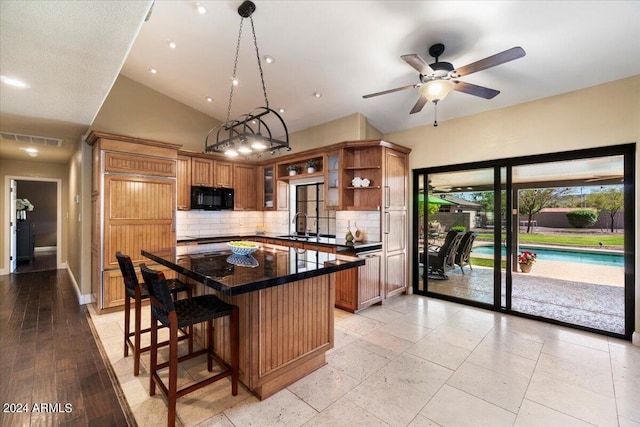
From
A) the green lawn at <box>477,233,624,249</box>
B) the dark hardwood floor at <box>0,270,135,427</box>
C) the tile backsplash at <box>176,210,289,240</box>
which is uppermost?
the tile backsplash at <box>176,210,289,240</box>

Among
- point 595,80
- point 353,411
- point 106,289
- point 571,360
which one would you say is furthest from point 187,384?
point 595,80

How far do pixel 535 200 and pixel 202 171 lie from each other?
17.5ft

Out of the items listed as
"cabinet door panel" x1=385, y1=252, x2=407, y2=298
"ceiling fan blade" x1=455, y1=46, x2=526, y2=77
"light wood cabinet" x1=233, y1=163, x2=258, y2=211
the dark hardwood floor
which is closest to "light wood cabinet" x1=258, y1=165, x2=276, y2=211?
"light wood cabinet" x1=233, y1=163, x2=258, y2=211

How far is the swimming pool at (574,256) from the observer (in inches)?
131

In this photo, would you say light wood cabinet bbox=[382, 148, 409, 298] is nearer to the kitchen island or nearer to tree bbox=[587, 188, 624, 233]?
the kitchen island

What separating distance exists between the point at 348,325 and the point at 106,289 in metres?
3.37

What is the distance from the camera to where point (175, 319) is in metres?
1.82

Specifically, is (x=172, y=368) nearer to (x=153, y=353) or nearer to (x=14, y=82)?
(x=153, y=353)

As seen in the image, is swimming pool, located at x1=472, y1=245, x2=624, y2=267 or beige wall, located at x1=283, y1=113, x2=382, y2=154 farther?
beige wall, located at x1=283, y1=113, x2=382, y2=154

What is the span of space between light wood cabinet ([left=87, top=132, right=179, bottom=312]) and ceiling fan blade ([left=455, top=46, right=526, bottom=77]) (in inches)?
161

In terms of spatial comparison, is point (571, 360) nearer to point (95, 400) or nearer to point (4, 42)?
point (95, 400)

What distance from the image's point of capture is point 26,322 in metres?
3.54

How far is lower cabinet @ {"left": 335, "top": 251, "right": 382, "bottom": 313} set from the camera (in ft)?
12.8

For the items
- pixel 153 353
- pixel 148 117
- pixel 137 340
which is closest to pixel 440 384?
pixel 153 353
